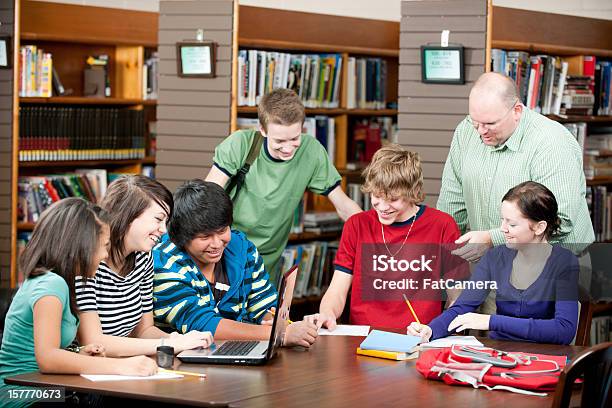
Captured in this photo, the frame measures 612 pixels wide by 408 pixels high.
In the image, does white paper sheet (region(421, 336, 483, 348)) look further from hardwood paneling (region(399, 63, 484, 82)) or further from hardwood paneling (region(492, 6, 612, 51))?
hardwood paneling (region(492, 6, 612, 51))

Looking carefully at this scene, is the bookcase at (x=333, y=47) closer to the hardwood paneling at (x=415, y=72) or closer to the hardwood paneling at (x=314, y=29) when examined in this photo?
the hardwood paneling at (x=314, y=29)

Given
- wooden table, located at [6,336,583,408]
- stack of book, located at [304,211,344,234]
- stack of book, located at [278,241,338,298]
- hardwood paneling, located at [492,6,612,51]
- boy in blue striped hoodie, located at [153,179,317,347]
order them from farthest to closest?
stack of book, located at [304,211,344,234] < stack of book, located at [278,241,338,298] < hardwood paneling, located at [492,6,612,51] < boy in blue striped hoodie, located at [153,179,317,347] < wooden table, located at [6,336,583,408]

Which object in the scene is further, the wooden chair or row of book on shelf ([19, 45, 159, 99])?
row of book on shelf ([19, 45, 159, 99])

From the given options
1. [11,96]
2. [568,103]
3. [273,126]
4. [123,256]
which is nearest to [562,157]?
[273,126]

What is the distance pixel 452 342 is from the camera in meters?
3.45

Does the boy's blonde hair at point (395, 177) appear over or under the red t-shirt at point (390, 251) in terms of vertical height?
over

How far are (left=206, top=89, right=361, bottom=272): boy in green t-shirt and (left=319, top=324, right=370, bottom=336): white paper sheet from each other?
1120 millimetres

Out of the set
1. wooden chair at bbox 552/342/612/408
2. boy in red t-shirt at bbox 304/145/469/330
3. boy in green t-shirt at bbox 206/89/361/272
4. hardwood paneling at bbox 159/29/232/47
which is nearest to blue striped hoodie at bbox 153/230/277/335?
boy in red t-shirt at bbox 304/145/469/330

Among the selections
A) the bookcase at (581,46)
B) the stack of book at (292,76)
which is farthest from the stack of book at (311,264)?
the bookcase at (581,46)

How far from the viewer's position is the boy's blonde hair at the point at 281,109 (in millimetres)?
4477

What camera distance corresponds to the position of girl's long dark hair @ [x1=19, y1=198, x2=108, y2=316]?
3061mm

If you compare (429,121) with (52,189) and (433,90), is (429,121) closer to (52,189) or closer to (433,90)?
(433,90)

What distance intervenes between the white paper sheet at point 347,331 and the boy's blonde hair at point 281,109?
43.6 inches

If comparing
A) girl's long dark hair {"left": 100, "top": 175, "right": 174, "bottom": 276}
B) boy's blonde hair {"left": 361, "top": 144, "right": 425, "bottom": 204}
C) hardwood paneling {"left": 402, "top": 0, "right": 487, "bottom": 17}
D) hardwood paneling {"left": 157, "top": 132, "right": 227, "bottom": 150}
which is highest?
hardwood paneling {"left": 402, "top": 0, "right": 487, "bottom": 17}
